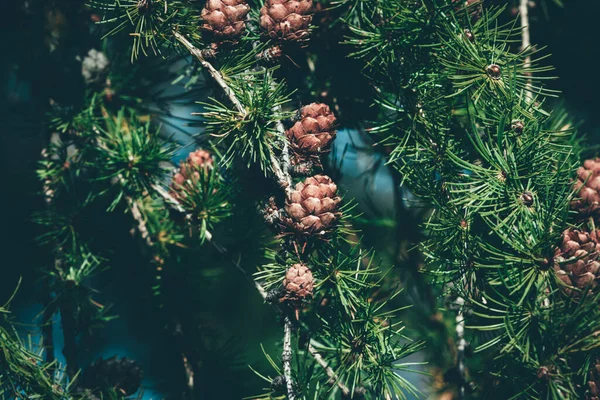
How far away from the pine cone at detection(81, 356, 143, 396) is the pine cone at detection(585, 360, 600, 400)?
61 cm

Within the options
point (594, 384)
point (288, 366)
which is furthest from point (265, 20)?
point (594, 384)

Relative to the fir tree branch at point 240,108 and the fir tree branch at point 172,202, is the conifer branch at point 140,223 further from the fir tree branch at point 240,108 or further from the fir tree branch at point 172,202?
the fir tree branch at point 240,108

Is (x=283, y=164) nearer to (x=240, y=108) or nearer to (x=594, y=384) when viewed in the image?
(x=240, y=108)

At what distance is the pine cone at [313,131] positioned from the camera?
2.05ft

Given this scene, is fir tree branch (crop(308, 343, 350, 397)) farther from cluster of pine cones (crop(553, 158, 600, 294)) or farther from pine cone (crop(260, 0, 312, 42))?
pine cone (crop(260, 0, 312, 42))

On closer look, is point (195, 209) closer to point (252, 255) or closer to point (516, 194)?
point (252, 255)

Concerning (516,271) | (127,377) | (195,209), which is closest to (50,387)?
(127,377)

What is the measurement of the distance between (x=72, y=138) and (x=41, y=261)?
23 centimetres

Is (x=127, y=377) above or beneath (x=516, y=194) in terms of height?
beneath

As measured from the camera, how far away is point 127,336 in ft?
4.47

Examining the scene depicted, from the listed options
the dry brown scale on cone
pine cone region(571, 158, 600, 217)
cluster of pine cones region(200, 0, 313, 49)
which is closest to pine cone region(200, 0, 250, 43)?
cluster of pine cones region(200, 0, 313, 49)

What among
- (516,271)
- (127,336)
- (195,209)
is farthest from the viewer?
(127,336)

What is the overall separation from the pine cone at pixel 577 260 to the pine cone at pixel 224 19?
1.50ft

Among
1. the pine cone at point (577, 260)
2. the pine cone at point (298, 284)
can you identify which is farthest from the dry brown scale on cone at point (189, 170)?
the pine cone at point (577, 260)
